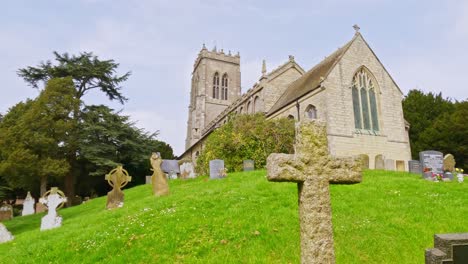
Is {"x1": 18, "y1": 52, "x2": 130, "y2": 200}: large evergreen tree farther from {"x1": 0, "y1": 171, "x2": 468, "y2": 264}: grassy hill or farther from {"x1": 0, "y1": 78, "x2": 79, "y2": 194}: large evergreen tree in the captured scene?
{"x1": 0, "y1": 171, "x2": 468, "y2": 264}: grassy hill

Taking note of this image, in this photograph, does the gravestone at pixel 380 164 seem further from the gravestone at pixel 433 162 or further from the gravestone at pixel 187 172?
the gravestone at pixel 187 172

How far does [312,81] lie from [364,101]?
3.90 m

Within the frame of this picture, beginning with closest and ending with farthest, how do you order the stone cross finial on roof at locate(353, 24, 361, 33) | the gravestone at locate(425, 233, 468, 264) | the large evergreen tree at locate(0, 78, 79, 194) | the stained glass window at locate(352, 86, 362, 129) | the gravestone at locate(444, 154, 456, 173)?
1. the gravestone at locate(425, 233, 468, 264)
2. the gravestone at locate(444, 154, 456, 173)
3. the large evergreen tree at locate(0, 78, 79, 194)
4. the stained glass window at locate(352, 86, 362, 129)
5. the stone cross finial on roof at locate(353, 24, 361, 33)

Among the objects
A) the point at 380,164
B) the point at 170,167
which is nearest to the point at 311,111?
the point at 380,164

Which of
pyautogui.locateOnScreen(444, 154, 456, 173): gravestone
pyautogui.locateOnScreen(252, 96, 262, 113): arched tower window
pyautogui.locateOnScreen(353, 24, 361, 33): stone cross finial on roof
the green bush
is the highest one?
pyautogui.locateOnScreen(353, 24, 361, 33): stone cross finial on roof

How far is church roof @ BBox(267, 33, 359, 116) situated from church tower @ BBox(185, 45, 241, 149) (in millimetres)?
20753

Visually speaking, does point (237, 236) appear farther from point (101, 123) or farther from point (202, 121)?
point (202, 121)

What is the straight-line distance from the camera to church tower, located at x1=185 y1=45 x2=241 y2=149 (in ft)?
155

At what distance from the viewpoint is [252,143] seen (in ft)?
60.2

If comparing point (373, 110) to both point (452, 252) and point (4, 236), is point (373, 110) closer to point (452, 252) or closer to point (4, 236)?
point (452, 252)

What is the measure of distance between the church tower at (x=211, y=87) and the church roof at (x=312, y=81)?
2075cm

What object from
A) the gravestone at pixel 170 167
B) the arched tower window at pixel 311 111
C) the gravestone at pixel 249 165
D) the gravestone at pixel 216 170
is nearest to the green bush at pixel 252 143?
the gravestone at pixel 249 165

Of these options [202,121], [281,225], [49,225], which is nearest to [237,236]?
[281,225]


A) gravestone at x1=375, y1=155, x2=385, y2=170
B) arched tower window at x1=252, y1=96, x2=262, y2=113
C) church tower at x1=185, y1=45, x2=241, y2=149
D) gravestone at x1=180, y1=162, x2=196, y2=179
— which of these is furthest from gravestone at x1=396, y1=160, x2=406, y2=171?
church tower at x1=185, y1=45, x2=241, y2=149
